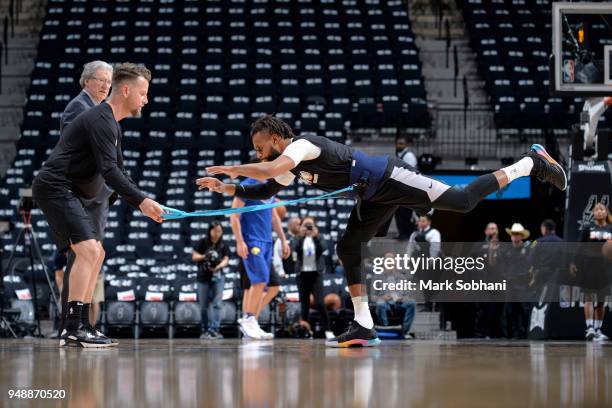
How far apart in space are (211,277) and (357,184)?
6.51 metres

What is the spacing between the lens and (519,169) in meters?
5.90

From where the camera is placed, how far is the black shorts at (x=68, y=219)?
515 cm

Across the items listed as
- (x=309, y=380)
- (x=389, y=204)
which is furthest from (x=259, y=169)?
(x=309, y=380)

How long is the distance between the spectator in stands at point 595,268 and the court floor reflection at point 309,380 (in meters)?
5.79

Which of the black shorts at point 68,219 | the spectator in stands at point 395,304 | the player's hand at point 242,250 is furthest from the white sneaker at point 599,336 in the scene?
the black shorts at point 68,219

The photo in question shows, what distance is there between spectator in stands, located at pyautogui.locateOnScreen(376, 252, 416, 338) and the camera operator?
211 cm

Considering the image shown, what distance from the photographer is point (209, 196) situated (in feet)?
49.0

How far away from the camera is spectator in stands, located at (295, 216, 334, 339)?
36.1ft

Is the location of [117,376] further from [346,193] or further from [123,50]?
[123,50]

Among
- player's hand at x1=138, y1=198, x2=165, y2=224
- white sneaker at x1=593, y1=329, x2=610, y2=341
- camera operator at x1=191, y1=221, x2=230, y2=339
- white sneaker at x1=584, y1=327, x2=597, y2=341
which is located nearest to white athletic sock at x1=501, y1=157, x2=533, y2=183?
player's hand at x1=138, y1=198, x2=165, y2=224

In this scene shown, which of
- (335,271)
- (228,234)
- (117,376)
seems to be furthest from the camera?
(228,234)

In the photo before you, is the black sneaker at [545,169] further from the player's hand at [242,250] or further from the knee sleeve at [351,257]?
the player's hand at [242,250]

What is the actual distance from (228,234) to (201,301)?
2.78 m

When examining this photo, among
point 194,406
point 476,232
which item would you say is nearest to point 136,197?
point 194,406
